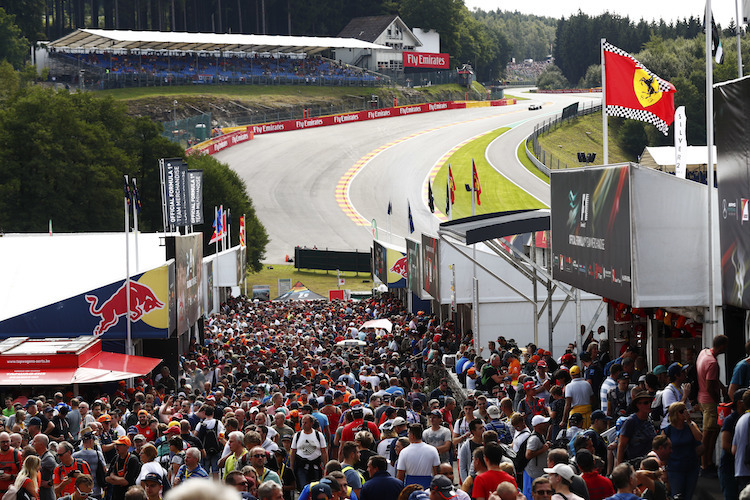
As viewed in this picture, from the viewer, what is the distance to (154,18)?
143 meters

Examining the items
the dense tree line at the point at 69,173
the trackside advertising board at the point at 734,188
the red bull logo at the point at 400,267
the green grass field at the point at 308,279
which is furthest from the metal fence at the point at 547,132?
the trackside advertising board at the point at 734,188

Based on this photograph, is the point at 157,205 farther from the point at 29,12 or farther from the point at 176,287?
the point at 29,12

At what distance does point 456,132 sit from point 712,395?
9901 centimetres

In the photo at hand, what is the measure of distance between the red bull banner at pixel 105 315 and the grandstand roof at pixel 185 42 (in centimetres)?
9243

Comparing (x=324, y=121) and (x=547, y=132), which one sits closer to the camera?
(x=547, y=132)

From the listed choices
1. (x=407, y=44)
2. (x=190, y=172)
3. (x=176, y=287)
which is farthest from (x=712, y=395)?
(x=407, y=44)

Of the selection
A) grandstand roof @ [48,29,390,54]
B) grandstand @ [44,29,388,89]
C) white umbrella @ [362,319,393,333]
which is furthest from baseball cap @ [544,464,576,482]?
grandstand roof @ [48,29,390,54]

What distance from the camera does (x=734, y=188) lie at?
38.5 ft

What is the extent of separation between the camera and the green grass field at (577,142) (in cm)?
9819

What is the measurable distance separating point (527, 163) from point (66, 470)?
83.5 meters

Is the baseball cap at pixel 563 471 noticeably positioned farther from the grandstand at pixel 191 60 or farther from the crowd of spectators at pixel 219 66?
the crowd of spectators at pixel 219 66

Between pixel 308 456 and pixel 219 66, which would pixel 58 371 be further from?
pixel 219 66

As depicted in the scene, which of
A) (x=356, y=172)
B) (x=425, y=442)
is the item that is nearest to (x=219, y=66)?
(x=356, y=172)

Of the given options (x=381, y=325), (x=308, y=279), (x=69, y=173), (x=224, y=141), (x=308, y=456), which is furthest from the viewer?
(x=224, y=141)
